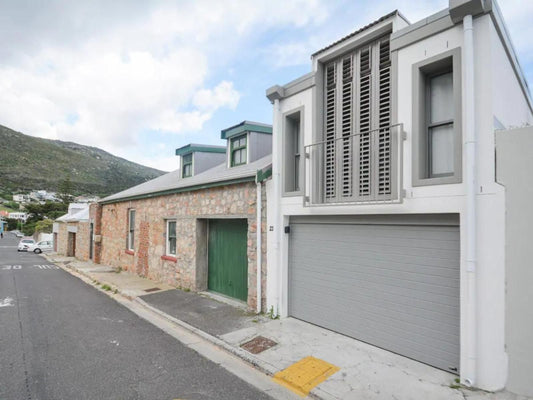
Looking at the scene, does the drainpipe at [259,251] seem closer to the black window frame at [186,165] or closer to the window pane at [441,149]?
the window pane at [441,149]

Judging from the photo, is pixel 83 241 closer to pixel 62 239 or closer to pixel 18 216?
pixel 62 239

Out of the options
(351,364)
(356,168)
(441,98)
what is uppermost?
(441,98)

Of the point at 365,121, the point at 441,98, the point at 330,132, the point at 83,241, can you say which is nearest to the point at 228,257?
the point at 330,132

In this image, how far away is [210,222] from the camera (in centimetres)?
1005

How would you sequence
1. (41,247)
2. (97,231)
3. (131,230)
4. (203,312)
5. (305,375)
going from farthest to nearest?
1. (41,247)
2. (97,231)
3. (131,230)
4. (203,312)
5. (305,375)

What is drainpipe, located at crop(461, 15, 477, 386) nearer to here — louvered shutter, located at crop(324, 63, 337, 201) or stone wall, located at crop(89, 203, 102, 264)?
louvered shutter, located at crop(324, 63, 337, 201)

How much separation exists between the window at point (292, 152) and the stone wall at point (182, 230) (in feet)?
2.50

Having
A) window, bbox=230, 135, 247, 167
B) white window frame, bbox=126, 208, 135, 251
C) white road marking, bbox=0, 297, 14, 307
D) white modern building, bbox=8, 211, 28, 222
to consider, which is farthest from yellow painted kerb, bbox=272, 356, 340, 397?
white modern building, bbox=8, 211, 28, 222

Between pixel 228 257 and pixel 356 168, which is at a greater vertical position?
pixel 356 168

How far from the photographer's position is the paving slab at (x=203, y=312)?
6.86m

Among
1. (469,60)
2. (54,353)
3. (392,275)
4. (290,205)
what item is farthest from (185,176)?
(469,60)

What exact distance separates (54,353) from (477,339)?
22.1ft

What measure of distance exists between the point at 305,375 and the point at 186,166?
10830mm

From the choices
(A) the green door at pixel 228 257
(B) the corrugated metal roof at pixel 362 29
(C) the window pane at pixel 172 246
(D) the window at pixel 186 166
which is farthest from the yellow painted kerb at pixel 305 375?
(D) the window at pixel 186 166
